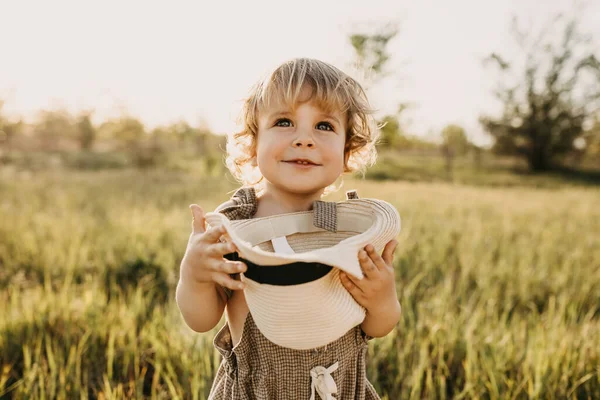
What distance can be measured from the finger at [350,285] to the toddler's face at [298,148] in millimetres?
269

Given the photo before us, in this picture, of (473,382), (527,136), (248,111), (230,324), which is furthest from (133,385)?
(527,136)

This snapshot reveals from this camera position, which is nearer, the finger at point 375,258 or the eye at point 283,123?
the finger at point 375,258

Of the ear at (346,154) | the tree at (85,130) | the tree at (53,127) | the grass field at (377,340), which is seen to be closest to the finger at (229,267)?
the ear at (346,154)

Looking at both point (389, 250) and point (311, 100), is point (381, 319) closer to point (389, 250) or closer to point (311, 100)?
point (389, 250)

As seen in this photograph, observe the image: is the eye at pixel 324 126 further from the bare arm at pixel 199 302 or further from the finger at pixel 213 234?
the bare arm at pixel 199 302

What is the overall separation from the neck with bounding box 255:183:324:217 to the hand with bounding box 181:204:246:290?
0.21 m

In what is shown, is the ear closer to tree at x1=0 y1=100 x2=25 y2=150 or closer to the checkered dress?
the checkered dress

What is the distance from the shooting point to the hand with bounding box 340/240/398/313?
3.61ft

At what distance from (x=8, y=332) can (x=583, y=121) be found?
3417 centimetres

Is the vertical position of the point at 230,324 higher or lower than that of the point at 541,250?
higher

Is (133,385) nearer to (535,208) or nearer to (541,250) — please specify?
(541,250)

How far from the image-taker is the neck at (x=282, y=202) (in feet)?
4.26

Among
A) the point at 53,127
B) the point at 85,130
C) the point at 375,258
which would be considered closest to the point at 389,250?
the point at 375,258

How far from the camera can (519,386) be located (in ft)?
5.84
